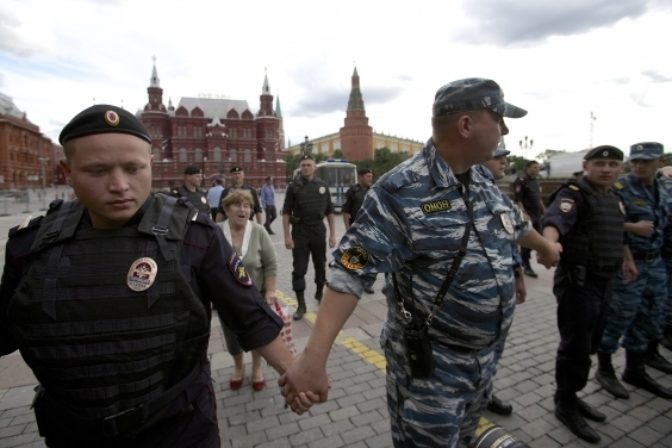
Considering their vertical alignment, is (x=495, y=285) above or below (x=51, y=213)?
below

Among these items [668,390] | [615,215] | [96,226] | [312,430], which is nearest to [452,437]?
[312,430]

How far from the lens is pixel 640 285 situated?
3.61 meters

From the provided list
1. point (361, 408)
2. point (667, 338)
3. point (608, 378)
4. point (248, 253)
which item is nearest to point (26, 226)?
point (248, 253)

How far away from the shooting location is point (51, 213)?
1.55 metres

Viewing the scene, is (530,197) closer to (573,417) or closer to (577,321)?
(577,321)

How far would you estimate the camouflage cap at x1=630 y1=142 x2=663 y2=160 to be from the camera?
12.1ft

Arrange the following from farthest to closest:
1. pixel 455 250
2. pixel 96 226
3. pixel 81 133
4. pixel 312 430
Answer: pixel 312 430, pixel 455 250, pixel 96 226, pixel 81 133

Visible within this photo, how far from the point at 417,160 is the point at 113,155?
133 centimetres

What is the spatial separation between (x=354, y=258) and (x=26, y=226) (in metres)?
1.34

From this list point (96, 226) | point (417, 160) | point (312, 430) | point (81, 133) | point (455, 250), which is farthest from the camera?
point (312, 430)

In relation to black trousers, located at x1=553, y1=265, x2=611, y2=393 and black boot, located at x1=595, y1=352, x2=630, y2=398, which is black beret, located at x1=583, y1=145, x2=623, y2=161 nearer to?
black trousers, located at x1=553, y1=265, x2=611, y2=393

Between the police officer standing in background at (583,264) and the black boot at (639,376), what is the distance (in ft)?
2.98

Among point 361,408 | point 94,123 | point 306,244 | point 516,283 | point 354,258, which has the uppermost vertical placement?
point 94,123

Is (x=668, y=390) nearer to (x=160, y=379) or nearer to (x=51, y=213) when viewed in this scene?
(x=160, y=379)
